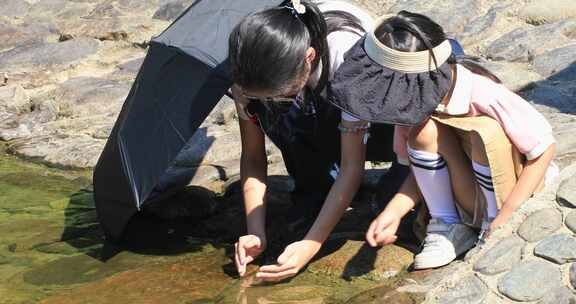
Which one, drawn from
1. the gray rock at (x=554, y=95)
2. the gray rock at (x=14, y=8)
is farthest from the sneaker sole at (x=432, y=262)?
the gray rock at (x=14, y=8)

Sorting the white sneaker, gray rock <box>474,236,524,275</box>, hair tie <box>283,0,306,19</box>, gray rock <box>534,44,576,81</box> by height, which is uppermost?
hair tie <box>283,0,306,19</box>

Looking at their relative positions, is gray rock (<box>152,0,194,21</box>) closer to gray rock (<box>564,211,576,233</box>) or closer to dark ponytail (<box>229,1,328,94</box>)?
dark ponytail (<box>229,1,328,94</box>)

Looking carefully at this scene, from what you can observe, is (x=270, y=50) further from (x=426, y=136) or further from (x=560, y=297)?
(x=560, y=297)

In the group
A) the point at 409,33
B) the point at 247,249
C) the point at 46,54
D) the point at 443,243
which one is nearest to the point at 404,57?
the point at 409,33

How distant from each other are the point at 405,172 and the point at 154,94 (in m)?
0.97

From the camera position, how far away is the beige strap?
255 centimetres

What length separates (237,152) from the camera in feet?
14.8

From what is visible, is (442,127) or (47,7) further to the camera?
(47,7)

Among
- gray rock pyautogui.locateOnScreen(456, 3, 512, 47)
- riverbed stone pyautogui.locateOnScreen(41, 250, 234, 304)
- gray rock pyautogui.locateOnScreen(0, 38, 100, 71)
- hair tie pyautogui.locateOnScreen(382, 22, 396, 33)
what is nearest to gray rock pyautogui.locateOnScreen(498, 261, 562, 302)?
hair tie pyautogui.locateOnScreen(382, 22, 396, 33)

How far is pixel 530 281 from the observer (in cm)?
254

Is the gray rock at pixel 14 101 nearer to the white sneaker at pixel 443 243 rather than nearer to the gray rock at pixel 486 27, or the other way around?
the gray rock at pixel 486 27

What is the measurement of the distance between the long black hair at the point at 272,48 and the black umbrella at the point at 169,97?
0.99 ft

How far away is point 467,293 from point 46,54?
4.47 metres

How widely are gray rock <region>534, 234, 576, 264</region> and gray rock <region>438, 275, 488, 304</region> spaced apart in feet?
0.64
